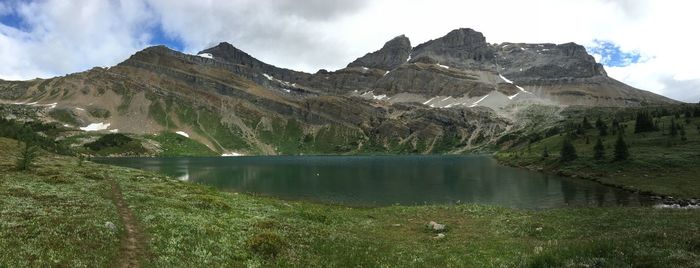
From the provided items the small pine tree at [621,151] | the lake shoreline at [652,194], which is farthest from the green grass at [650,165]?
the small pine tree at [621,151]

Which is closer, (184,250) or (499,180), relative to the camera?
(184,250)

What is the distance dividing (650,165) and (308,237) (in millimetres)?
99629

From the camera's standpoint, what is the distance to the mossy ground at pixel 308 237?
1875 cm

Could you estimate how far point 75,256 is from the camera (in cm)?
1839

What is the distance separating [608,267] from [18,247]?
936 inches

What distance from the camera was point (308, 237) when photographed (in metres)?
28.6

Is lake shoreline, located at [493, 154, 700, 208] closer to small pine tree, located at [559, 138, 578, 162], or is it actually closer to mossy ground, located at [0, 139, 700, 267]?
small pine tree, located at [559, 138, 578, 162]

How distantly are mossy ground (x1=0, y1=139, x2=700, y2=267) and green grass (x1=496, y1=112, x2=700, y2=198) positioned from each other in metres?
50.4

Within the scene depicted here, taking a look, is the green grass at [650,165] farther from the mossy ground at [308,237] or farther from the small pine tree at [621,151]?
the mossy ground at [308,237]

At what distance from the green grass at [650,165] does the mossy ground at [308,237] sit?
50.4 metres

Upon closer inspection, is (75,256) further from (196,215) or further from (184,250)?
(196,215)

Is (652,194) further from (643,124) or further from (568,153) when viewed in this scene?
(643,124)

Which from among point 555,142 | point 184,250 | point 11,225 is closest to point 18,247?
point 11,225

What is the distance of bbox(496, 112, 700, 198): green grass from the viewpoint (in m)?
83.4
